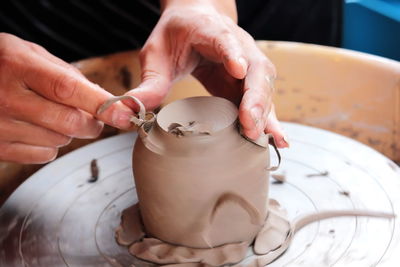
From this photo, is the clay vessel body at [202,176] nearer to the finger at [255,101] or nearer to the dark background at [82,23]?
the finger at [255,101]

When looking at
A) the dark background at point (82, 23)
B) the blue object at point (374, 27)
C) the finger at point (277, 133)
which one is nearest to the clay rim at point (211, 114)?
the finger at point (277, 133)

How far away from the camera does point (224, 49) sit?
1.17m

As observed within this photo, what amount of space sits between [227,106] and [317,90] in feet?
2.47

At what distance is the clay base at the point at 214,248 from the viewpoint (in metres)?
1.11

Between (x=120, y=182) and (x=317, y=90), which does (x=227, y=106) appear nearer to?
(x=120, y=182)

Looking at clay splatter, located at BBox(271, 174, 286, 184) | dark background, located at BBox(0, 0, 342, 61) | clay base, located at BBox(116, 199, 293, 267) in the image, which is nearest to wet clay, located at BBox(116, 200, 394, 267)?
clay base, located at BBox(116, 199, 293, 267)

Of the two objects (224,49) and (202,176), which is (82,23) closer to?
(224,49)

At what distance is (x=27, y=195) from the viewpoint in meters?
1.38

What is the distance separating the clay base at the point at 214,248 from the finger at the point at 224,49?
0.33 metres

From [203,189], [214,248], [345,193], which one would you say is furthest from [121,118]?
[345,193]

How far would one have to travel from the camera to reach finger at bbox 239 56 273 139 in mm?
1033

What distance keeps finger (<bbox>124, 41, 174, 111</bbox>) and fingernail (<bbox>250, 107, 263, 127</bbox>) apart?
25cm

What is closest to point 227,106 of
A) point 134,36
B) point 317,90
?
point 317,90

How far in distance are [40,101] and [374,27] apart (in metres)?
1.76
